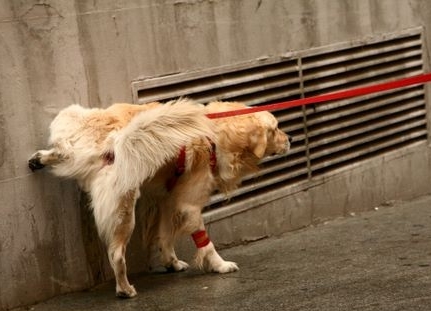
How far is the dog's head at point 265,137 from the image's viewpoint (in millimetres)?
7473

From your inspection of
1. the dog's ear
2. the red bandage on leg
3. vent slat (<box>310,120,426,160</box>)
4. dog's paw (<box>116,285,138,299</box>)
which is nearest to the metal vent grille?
vent slat (<box>310,120,426,160</box>)

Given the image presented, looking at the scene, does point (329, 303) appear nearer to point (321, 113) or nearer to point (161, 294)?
point (161, 294)

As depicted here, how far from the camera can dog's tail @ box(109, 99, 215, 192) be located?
6496mm

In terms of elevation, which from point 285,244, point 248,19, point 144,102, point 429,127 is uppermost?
point 248,19

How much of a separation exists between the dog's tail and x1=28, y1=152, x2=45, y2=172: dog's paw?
0.53 metres

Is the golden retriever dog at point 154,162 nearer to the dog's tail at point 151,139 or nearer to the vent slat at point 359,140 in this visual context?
the dog's tail at point 151,139

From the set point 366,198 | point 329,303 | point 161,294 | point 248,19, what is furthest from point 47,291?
point 366,198

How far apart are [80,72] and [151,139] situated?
95 cm

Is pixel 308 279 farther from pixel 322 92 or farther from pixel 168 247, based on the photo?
pixel 322 92

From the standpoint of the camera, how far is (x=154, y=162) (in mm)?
6586

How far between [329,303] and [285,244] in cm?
232

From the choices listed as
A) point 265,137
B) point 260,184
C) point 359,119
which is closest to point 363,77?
point 359,119

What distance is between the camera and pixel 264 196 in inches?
343

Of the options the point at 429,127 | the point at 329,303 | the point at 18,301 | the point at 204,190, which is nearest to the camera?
the point at 329,303
